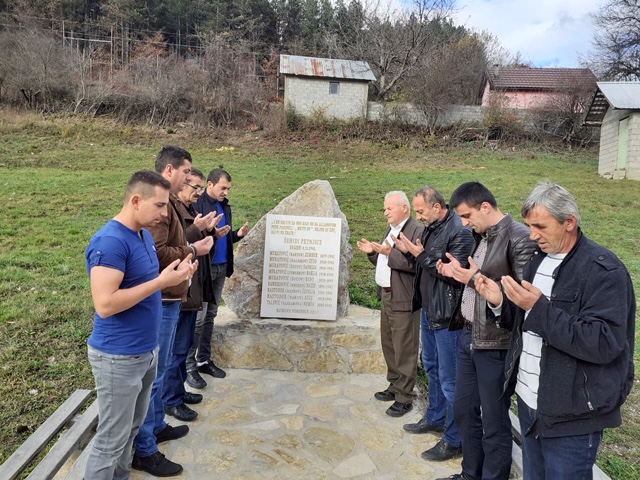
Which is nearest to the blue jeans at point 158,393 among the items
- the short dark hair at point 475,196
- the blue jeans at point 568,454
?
the short dark hair at point 475,196

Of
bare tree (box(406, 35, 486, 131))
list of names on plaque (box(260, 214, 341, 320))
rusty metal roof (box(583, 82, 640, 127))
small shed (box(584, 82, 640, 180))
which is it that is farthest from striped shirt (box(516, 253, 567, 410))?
bare tree (box(406, 35, 486, 131))

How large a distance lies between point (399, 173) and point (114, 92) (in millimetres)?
15749

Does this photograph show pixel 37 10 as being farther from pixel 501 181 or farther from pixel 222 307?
pixel 222 307

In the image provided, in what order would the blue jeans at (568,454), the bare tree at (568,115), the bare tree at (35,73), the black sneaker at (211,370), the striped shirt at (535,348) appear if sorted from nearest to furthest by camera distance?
1. the blue jeans at (568,454)
2. the striped shirt at (535,348)
3. the black sneaker at (211,370)
4. the bare tree at (35,73)
5. the bare tree at (568,115)

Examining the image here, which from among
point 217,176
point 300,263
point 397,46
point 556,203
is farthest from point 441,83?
point 556,203

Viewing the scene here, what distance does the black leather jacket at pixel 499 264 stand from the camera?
2432 mm

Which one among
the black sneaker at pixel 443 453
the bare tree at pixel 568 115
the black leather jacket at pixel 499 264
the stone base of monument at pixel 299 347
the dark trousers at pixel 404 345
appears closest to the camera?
the black leather jacket at pixel 499 264

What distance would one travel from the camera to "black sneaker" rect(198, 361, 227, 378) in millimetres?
4445

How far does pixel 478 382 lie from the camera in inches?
104

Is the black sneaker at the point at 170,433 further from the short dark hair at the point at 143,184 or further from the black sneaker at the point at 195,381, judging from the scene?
the short dark hair at the point at 143,184

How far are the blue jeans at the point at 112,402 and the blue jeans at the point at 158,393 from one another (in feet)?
1.82

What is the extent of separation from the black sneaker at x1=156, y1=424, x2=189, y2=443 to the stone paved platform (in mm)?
42

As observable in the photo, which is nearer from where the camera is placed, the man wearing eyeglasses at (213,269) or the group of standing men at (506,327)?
the group of standing men at (506,327)

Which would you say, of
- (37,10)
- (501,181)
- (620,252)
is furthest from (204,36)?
(620,252)
